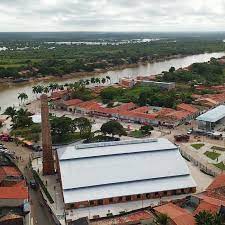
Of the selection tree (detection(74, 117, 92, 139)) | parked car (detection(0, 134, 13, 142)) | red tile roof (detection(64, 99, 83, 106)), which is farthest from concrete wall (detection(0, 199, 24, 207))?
red tile roof (detection(64, 99, 83, 106))

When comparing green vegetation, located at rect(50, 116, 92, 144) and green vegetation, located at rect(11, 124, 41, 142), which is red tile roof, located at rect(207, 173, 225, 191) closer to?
green vegetation, located at rect(50, 116, 92, 144)

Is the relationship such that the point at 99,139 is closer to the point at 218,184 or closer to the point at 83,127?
the point at 83,127

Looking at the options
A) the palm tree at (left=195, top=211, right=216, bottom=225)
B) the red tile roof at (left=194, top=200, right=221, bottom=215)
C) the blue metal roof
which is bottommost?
the red tile roof at (left=194, top=200, right=221, bottom=215)

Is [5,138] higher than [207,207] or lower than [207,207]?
lower

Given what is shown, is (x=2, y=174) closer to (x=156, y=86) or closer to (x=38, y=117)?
(x=38, y=117)

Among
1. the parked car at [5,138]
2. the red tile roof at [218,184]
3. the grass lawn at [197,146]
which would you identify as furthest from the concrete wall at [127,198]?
the parked car at [5,138]

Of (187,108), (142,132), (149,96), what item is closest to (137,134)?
(142,132)
